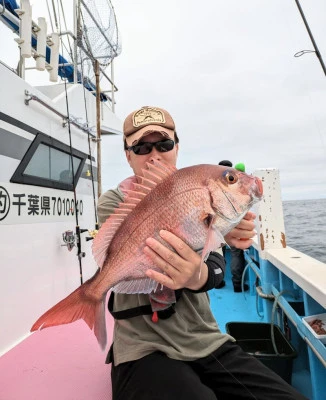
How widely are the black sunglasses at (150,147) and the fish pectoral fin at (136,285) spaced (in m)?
0.81

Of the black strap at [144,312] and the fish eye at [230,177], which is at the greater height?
the fish eye at [230,177]

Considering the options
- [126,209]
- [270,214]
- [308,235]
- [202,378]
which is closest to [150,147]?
[126,209]

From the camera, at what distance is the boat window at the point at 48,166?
316 cm

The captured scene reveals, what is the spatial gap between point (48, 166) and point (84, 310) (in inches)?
112

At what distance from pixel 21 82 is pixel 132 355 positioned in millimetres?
3065

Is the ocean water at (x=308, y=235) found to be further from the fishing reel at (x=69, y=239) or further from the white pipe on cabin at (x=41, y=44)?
the white pipe on cabin at (x=41, y=44)

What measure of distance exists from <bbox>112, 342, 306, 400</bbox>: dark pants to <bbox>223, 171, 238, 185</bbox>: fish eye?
37.0 inches

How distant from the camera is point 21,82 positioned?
3.13 meters

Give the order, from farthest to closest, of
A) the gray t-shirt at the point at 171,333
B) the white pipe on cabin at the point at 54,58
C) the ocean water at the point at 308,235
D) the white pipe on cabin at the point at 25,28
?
the ocean water at the point at 308,235 → the white pipe on cabin at the point at 54,58 → the white pipe on cabin at the point at 25,28 → the gray t-shirt at the point at 171,333

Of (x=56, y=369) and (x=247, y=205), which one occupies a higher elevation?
(x=247, y=205)

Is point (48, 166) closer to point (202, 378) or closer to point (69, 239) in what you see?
point (69, 239)

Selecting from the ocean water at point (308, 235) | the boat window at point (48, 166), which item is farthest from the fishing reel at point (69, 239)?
the ocean water at point (308, 235)

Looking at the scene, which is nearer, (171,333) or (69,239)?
(171,333)

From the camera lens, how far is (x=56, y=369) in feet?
7.06
